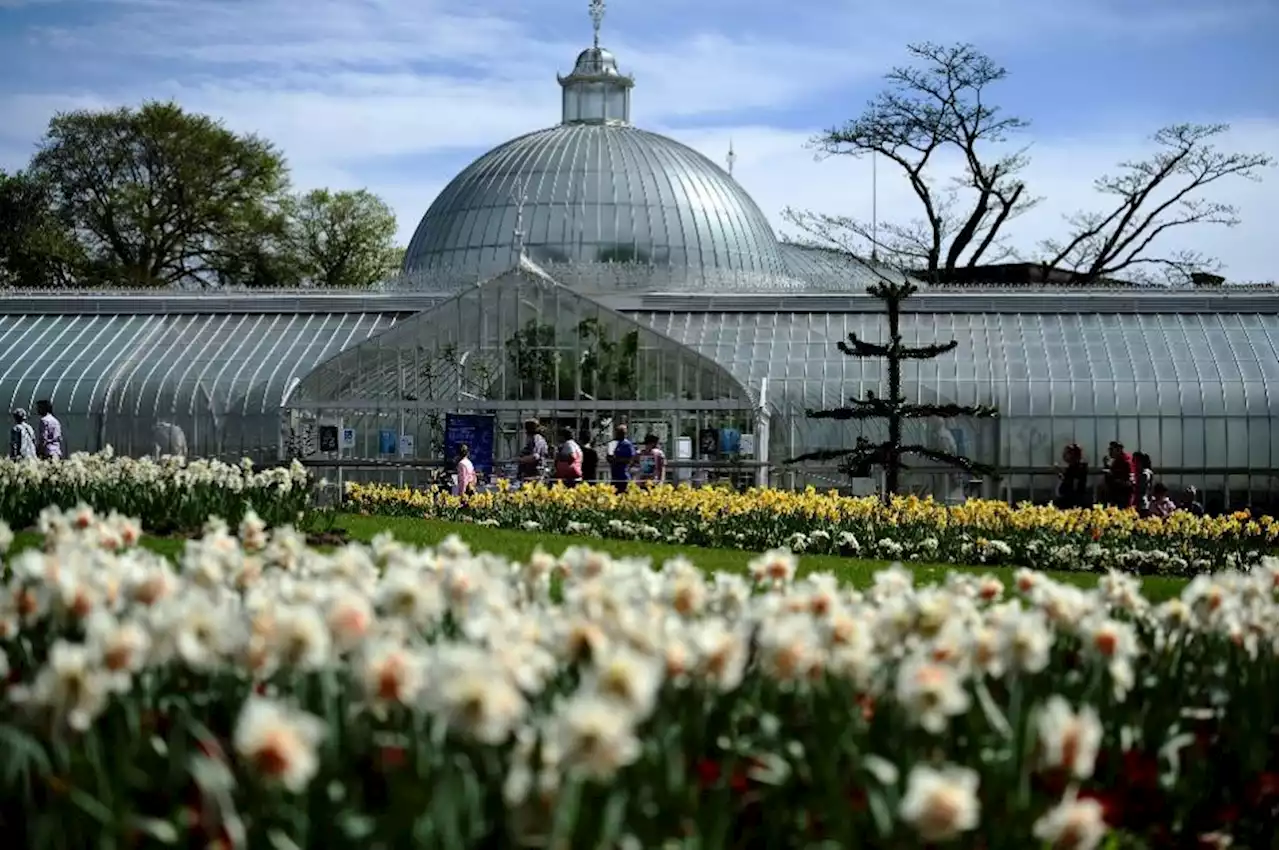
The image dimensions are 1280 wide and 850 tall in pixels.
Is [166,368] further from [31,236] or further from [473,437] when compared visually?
[31,236]

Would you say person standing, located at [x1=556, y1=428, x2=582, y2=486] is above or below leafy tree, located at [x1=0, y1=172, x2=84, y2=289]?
below

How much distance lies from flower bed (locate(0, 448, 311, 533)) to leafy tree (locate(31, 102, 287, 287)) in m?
39.1

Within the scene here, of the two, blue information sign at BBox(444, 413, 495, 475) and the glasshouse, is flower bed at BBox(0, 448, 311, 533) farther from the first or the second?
the glasshouse

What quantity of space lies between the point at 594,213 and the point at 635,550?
81.0 ft

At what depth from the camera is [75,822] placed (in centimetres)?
Result: 398

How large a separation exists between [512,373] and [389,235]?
1272 inches

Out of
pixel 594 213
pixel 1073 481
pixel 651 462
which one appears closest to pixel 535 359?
pixel 651 462

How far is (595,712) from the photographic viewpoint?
3.48 meters

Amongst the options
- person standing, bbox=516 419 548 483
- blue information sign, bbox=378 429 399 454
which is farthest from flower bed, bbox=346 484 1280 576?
blue information sign, bbox=378 429 399 454

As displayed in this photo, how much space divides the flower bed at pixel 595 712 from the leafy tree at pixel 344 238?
171ft

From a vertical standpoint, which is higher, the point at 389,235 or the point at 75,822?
the point at 389,235

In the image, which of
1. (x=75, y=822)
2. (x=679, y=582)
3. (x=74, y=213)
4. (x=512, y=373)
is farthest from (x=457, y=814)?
(x=74, y=213)

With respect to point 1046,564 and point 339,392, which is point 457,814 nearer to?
point 1046,564

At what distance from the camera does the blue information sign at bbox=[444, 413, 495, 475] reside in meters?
23.4
